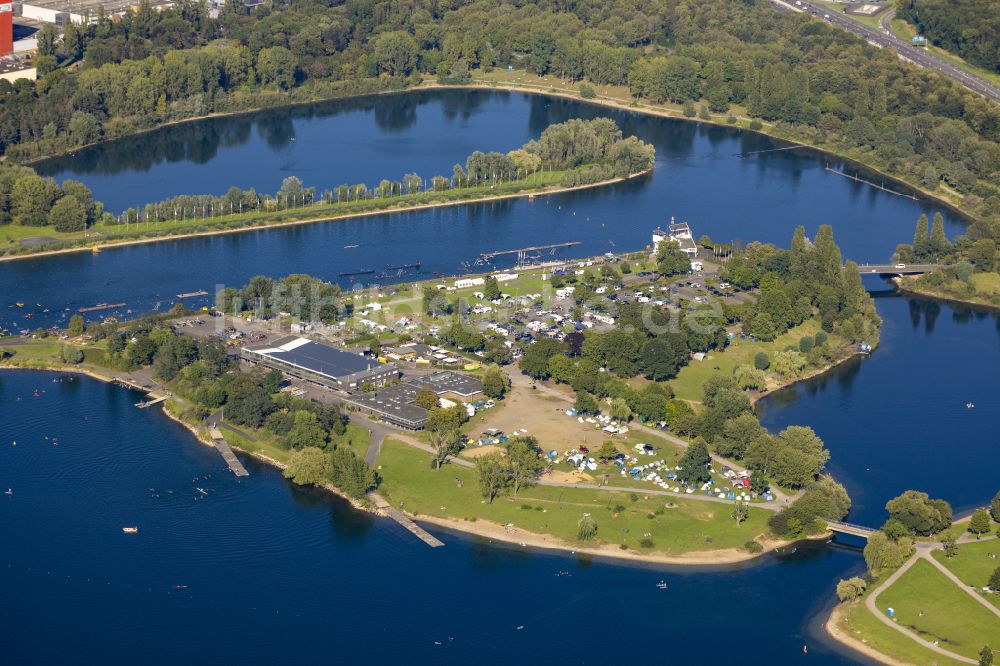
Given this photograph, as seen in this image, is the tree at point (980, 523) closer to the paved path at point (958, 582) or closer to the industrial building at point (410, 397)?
the paved path at point (958, 582)

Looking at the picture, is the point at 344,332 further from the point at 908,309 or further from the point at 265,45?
the point at 265,45

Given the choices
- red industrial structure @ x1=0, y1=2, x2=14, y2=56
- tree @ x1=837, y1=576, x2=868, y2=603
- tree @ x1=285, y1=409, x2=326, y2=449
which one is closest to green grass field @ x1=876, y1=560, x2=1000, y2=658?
tree @ x1=837, y1=576, x2=868, y2=603

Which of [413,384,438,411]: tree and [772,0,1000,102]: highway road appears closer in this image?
[413,384,438,411]: tree

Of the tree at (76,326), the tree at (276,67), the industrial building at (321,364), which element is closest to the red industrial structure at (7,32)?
the tree at (276,67)

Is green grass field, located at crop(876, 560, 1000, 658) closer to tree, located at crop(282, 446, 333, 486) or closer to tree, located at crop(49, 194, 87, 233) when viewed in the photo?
tree, located at crop(282, 446, 333, 486)

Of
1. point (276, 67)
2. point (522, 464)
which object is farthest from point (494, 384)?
point (276, 67)

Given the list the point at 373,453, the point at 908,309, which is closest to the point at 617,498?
the point at 373,453

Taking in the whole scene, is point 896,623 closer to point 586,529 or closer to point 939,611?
point 939,611
